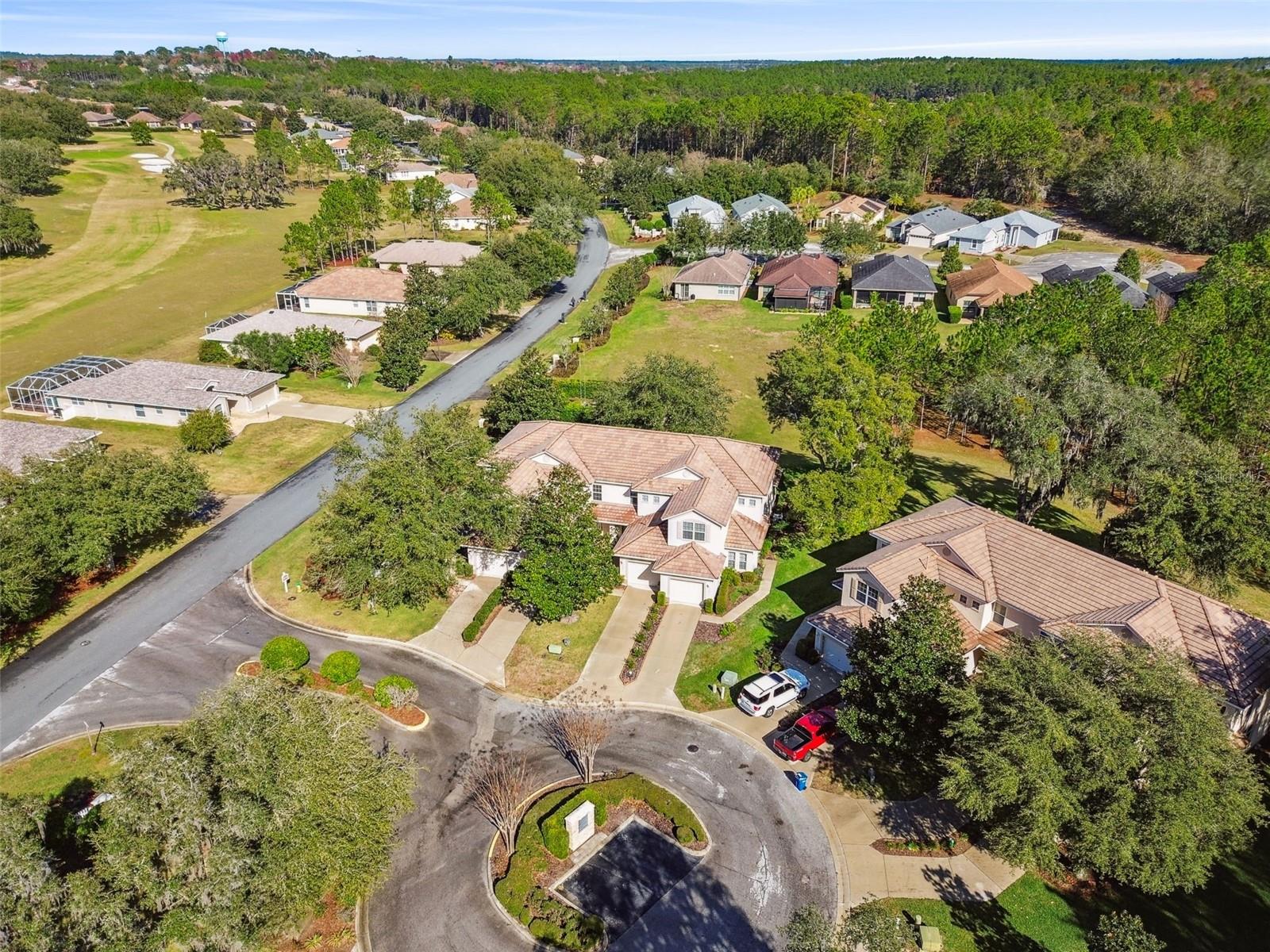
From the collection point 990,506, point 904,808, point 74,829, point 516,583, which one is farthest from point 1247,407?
point 74,829

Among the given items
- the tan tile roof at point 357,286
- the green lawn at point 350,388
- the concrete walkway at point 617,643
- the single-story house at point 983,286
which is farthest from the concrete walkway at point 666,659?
the single-story house at point 983,286

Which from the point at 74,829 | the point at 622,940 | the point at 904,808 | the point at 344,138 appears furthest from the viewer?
the point at 344,138

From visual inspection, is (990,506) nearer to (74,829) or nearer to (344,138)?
(74,829)

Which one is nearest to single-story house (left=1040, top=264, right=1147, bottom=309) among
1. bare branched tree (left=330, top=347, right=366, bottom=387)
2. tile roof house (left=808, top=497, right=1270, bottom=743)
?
tile roof house (left=808, top=497, right=1270, bottom=743)

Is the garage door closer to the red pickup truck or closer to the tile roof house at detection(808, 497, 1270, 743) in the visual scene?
the tile roof house at detection(808, 497, 1270, 743)

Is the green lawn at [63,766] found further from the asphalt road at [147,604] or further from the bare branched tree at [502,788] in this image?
the bare branched tree at [502,788]

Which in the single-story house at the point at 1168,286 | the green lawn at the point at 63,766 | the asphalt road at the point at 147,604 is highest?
the single-story house at the point at 1168,286

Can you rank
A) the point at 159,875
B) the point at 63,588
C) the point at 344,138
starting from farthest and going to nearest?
the point at 344,138, the point at 63,588, the point at 159,875
